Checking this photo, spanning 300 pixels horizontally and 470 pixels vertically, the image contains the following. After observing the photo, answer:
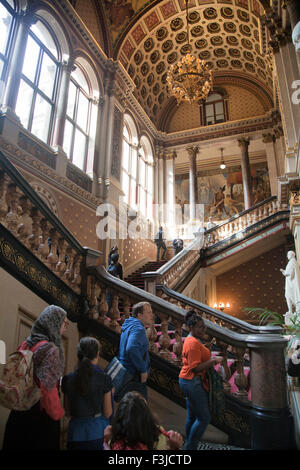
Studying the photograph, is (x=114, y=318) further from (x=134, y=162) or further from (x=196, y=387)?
(x=134, y=162)

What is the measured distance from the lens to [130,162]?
14.1m

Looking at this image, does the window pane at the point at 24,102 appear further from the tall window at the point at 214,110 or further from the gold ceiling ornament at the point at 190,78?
the tall window at the point at 214,110

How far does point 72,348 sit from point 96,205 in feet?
24.1

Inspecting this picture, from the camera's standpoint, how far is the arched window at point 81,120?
10.4 meters

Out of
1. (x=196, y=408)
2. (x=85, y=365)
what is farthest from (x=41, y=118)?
(x=196, y=408)

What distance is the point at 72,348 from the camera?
3.61m

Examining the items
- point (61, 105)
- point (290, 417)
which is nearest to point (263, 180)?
point (61, 105)

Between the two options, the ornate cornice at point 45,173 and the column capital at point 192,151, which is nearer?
the ornate cornice at point 45,173

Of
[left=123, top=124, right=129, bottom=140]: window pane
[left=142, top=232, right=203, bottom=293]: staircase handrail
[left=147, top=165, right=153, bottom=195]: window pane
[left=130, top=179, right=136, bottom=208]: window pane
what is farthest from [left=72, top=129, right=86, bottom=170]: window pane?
[left=147, top=165, right=153, bottom=195]: window pane

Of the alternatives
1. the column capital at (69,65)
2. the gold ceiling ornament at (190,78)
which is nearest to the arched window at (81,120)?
the column capital at (69,65)

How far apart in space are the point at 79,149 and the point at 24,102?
2638 millimetres

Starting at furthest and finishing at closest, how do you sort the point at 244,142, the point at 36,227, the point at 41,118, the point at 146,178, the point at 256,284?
the point at 146,178
the point at 244,142
the point at 256,284
the point at 41,118
the point at 36,227

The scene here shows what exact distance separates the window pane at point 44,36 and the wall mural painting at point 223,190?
32.7ft
